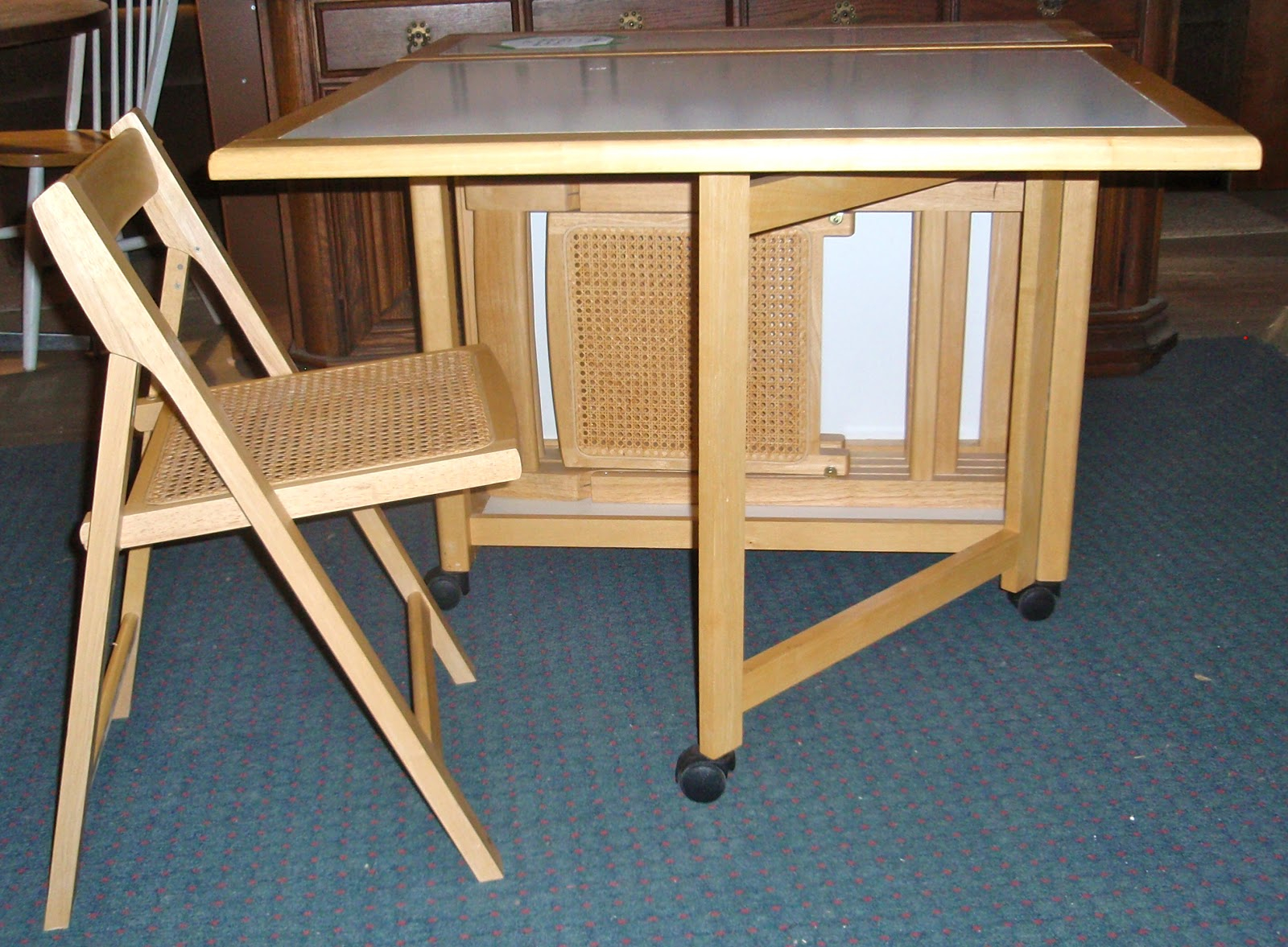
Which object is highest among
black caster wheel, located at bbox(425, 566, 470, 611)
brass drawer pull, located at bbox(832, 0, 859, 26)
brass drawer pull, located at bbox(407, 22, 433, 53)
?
brass drawer pull, located at bbox(832, 0, 859, 26)

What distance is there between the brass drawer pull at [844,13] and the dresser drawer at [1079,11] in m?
0.20

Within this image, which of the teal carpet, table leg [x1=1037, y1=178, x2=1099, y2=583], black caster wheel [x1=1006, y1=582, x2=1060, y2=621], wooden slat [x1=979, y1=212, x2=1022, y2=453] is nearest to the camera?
the teal carpet

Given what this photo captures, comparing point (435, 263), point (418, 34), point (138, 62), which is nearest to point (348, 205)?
point (418, 34)

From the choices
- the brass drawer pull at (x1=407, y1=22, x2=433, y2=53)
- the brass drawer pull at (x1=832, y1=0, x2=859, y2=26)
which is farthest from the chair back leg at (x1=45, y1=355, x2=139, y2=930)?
the brass drawer pull at (x1=832, y1=0, x2=859, y2=26)

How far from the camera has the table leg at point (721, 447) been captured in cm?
118

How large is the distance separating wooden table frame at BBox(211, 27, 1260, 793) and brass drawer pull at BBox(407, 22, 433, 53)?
1.85 feet

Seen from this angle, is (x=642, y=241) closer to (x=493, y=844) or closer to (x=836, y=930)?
(x=493, y=844)

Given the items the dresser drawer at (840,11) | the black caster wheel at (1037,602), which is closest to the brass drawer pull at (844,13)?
the dresser drawer at (840,11)

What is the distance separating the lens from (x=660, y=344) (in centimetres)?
181

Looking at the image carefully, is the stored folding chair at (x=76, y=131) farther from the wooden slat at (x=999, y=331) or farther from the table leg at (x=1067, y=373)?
the table leg at (x=1067, y=373)

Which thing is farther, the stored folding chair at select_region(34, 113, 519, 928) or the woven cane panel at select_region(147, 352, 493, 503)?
the woven cane panel at select_region(147, 352, 493, 503)

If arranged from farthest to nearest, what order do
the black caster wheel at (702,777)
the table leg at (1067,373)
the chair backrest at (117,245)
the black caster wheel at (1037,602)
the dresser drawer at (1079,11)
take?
1. the dresser drawer at (1079,11)
2. the black caster wheel at (1037,602)
3. the table leg at (1067,373)
4. the black caster wheel at (702,777)
5. the chair backrest at (117,245)

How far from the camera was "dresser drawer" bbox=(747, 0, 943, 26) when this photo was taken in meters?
2.32

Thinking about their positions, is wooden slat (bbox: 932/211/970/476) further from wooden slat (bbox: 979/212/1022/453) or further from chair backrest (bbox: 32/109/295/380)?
chair backrest (bbox: 32/109/295/380)
